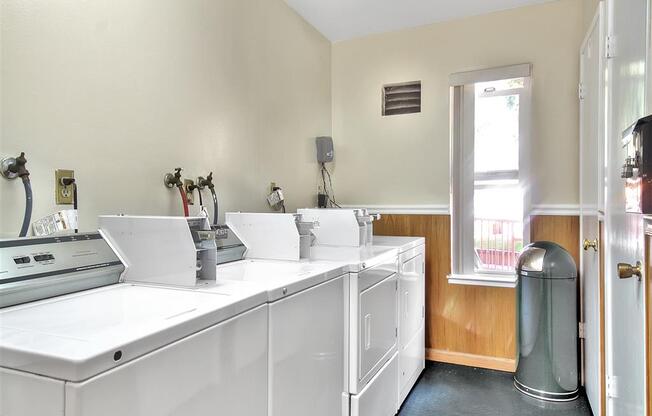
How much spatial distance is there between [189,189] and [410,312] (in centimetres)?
151

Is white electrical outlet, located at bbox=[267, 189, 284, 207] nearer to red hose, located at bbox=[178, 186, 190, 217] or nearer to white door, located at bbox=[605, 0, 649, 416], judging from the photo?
red hose, located at bbox=[178, 186, 190, 217]

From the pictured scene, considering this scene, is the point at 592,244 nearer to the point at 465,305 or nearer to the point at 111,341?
the point at 465,305

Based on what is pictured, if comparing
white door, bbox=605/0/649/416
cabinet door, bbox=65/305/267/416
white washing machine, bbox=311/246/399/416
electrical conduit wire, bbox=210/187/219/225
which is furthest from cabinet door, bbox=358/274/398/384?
white door, bbox=605/0/649/416

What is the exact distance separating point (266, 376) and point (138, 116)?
3.87ft

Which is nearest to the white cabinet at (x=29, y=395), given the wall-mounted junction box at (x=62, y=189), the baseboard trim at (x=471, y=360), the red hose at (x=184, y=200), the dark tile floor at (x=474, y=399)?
the wall-mounted junction box at (x=62, y=189)

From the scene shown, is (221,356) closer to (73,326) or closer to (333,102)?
(73,326)

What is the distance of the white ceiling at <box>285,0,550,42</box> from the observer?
112 inches

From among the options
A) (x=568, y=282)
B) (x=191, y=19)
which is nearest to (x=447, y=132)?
(x=568, y=282)

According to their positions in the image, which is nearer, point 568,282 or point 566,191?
point 568,282

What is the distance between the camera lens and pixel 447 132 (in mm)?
3098

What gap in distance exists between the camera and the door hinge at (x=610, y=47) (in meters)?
1.69

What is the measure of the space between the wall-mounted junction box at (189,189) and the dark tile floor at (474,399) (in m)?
1.66

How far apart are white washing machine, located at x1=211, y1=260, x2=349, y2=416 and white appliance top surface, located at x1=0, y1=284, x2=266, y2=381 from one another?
144mm

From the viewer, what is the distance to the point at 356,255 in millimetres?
2004
